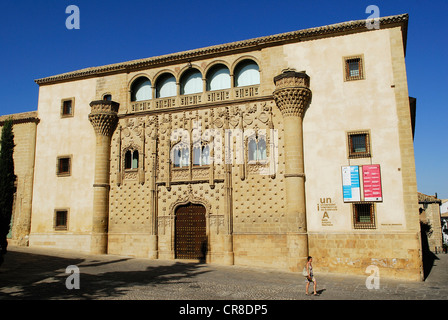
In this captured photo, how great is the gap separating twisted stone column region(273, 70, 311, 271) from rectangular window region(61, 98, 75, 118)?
503 inches

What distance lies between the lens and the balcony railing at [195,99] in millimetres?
19609

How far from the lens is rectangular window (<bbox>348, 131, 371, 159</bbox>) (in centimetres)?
1714

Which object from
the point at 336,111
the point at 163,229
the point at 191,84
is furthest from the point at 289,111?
the point at 163,229

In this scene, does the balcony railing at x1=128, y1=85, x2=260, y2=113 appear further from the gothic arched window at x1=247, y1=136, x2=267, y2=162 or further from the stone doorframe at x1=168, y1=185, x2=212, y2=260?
the stone doorframe at x1=168, y1=185, x2=212, y2=260

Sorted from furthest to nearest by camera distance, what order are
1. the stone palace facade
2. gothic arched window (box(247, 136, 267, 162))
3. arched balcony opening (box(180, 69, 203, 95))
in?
1. arched balcony opening (box(180, 69, 203, 95))
2. gothic arched window (box(247, 136, 267, 162))
3. the stone palace facade

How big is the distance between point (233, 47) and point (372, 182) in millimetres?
9822

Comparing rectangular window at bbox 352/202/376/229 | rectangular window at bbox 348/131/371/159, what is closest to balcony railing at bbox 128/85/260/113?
rectangular window at bbox 348/131/371/159

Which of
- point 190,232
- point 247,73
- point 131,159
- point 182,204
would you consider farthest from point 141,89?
point 190,232

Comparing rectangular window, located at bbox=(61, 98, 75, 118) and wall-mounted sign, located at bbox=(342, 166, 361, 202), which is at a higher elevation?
rectangular window, located at bbox=(61, 98, 75, 118)

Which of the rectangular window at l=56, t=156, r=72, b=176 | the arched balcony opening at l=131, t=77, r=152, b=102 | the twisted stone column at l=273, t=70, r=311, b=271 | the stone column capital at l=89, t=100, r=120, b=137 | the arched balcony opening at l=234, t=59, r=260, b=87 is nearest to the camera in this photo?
the twisted stone column at l=273, t=70, r=311, b=271

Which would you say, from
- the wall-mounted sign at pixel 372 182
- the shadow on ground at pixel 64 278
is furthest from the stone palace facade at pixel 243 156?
the shadow on ground at pixel 64 278

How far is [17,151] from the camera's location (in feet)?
78.2

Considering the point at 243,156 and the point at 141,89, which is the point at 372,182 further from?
the point at 141,89
